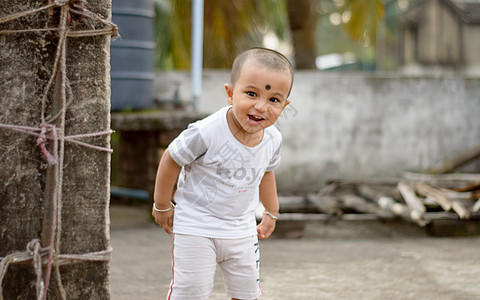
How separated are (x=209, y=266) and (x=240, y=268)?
0.13 meters

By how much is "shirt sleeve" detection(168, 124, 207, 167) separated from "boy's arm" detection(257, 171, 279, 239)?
370 mm

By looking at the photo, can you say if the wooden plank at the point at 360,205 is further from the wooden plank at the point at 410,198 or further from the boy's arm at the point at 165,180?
the boy's arm at the point at 165,180

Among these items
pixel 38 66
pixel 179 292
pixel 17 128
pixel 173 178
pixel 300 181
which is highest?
pixel 38 66

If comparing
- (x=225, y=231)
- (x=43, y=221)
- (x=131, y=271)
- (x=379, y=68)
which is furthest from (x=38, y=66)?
(x=379, y=68)

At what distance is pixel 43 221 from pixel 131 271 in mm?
1853

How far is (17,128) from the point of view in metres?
2.04

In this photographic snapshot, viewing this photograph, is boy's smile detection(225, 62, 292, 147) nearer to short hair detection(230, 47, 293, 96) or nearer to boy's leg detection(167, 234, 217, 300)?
short hair detection(230, 47, 293, 96)

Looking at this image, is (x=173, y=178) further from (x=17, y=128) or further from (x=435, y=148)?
(x=435, y=148)

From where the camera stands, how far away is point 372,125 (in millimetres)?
7738

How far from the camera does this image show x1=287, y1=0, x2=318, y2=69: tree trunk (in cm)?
1013

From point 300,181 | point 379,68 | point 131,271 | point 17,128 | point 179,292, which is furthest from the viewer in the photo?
point 379,68

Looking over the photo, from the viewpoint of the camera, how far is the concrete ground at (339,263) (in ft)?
11.2

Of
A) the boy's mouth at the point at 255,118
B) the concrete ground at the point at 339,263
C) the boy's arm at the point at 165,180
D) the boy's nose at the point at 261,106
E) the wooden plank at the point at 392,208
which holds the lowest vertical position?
the concrete ground at the point at 339,263

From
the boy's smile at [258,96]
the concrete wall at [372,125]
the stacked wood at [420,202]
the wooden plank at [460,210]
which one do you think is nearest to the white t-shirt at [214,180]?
the boy's smile at [258,96]
